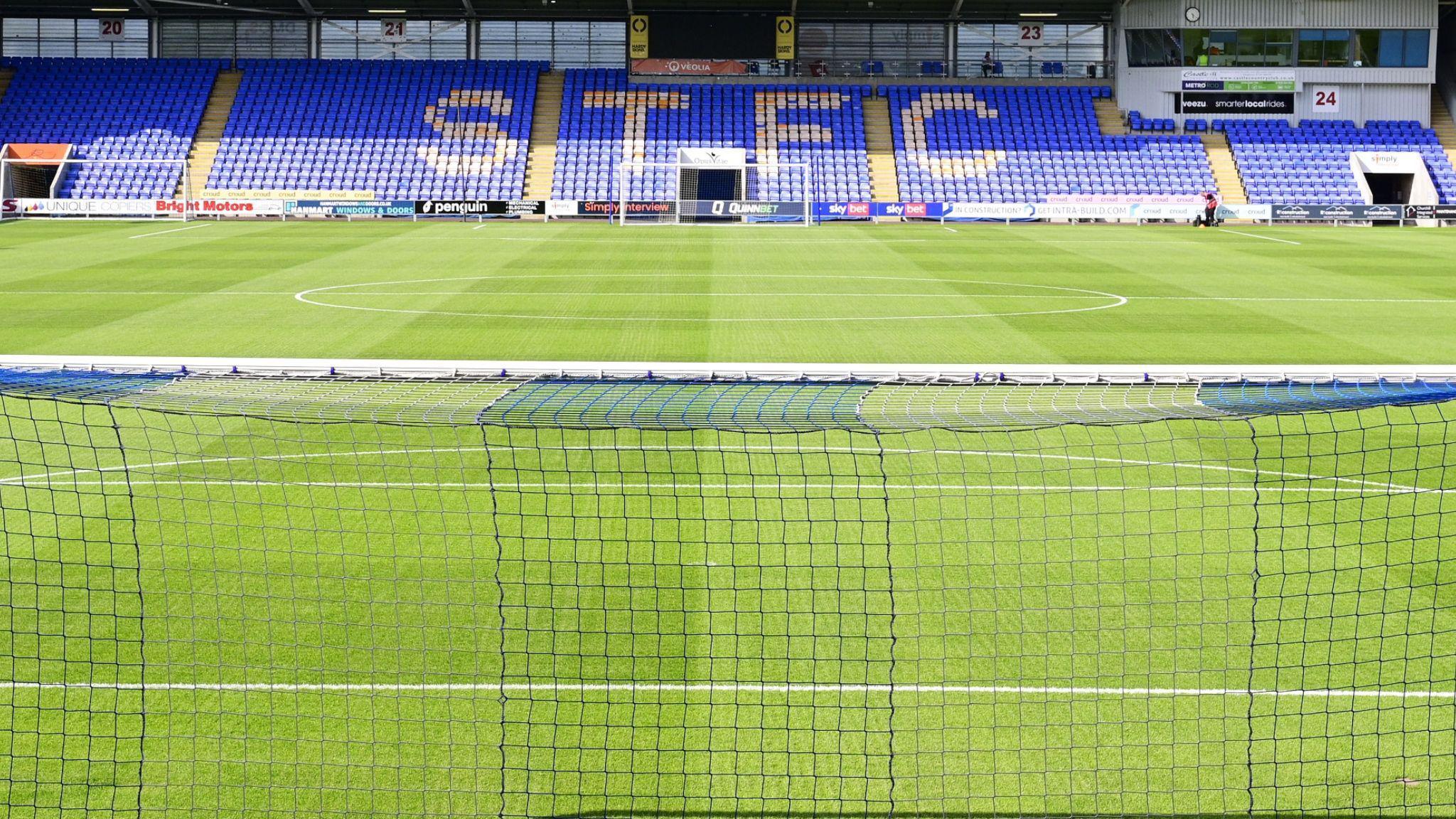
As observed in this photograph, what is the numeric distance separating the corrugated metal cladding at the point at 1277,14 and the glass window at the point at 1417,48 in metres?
0.45

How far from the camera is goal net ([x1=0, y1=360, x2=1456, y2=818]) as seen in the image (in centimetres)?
615

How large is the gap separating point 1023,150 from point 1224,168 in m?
7.01

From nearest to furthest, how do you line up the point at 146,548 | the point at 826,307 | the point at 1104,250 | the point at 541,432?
the point at 146,548, the point at 541,432, the point at 826,307, the point at 1104,250

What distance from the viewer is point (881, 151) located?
5278cm

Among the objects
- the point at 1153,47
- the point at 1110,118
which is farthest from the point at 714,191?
the point at 1153,47

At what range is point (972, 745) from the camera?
6445 mm

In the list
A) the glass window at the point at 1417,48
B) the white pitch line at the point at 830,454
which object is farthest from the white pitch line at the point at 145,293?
the glass window at the point at 1417,48

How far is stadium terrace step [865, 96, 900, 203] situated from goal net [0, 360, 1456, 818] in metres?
37.6

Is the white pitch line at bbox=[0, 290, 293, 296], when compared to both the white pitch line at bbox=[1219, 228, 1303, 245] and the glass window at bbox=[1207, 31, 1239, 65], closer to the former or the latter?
the white pitch line at bbox=[1219, 228, 1303, 245]

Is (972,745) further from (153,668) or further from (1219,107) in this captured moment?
(1219,107)

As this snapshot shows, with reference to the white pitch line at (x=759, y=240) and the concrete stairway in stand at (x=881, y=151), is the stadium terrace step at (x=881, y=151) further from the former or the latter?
the white pitch line at (x=759, y=240)

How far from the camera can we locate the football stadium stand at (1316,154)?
49.8m

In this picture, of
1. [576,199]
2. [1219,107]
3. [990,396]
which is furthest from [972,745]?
[1219,107]

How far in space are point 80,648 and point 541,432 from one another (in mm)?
5695
